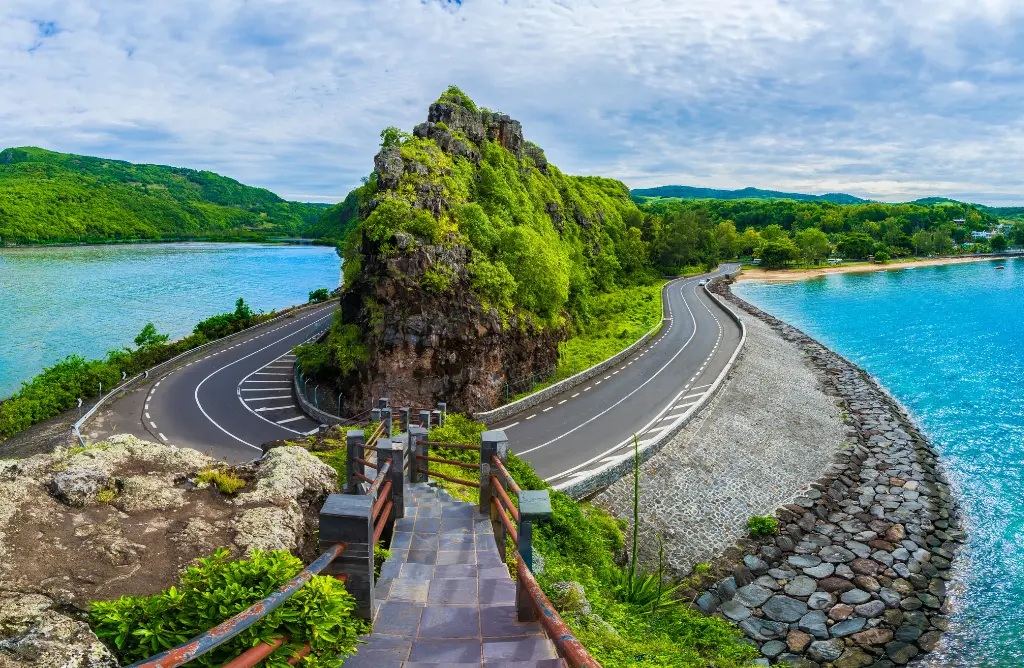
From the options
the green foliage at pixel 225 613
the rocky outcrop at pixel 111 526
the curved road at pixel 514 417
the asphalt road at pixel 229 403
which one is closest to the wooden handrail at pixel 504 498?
A: the rocky outcrop at pixel 111 526

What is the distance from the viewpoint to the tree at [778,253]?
111 m

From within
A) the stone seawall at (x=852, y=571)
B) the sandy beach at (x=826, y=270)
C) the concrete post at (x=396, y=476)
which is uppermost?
the sandy beach at (x=826, y=270)

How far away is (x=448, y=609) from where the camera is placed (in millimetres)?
5945

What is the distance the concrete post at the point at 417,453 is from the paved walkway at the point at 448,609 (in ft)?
9.29

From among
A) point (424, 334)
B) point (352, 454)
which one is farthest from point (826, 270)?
point (352, 454)

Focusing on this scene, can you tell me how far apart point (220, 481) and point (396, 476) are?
2666mm

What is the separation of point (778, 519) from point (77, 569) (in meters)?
22.0

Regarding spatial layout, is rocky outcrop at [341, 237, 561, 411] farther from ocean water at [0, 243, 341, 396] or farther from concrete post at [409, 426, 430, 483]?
ocean water at [0, 243, 341, 396]

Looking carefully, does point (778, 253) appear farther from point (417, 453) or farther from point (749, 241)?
point (417, 453)

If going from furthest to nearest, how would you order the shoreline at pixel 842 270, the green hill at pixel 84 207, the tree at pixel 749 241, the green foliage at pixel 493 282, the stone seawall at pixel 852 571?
the green hill at pixel 84 207 < the tree at pixel 749 241 < the shoreline at pixel 842 270 < the green foliage at pixel 493 282 < the stone seawall at pixel 852 571

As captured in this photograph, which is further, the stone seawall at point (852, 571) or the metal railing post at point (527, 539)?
the stone seawall at point (852, 571)

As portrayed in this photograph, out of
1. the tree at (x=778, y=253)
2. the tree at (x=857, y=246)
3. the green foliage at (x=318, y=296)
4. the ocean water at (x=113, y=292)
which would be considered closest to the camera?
the ocean water at (x=113, y=292)

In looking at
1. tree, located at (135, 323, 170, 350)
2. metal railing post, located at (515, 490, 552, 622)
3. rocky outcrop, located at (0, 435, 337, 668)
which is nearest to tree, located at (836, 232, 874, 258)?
tree, located at (135, 323, 170, 350)

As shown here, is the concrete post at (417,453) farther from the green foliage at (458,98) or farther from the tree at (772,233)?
the tree at (772,233)
